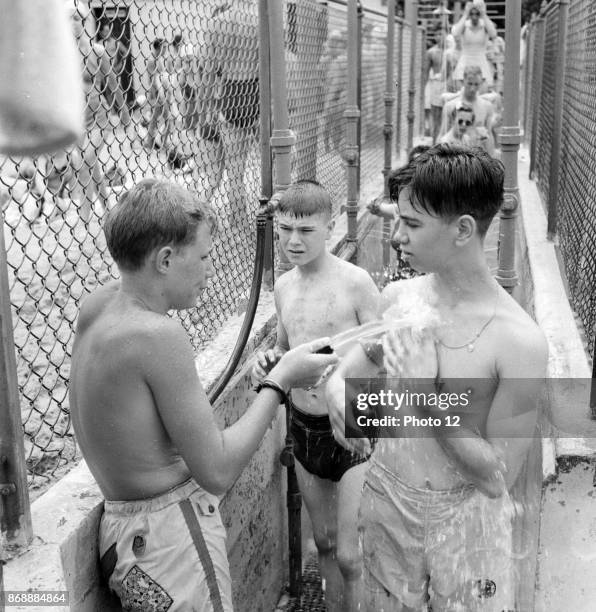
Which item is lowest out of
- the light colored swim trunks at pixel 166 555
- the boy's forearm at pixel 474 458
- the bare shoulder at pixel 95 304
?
the light colored swim trunks at pixel 166 555

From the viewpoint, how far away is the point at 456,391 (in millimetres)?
2172

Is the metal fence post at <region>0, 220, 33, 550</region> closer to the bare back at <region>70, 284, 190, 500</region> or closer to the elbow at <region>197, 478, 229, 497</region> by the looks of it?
the bare back at <region>70, 284, 190, 500</region>

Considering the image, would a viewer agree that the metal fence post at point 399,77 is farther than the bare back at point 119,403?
Yes

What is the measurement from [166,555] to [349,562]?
4.94 ft

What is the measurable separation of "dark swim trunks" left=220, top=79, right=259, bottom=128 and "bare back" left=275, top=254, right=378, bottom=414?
1.35 m

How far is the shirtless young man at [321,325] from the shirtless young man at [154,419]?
4.03 ft

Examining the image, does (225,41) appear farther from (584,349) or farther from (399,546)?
(399,546)

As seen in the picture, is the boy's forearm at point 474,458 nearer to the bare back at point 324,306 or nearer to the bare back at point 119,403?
the bare back at point 119,403

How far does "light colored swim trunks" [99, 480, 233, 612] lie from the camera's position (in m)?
1.96

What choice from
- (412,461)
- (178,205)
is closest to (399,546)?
(412,461)

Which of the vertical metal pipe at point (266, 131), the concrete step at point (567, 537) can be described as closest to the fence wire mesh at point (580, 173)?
the concrete step at point (567, 537)

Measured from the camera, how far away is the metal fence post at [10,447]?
176 centimetres

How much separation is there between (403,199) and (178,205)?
0.69 meters

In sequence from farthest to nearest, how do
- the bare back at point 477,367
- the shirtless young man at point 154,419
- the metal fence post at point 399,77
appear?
the metal fence post at point 399,77 → the bare back at point 477,367 → the shirtless young man at point 154,419
